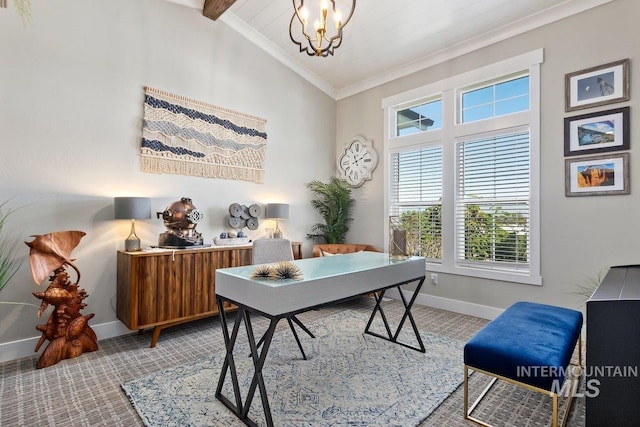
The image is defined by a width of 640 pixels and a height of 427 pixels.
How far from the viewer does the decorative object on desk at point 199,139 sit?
3.45m

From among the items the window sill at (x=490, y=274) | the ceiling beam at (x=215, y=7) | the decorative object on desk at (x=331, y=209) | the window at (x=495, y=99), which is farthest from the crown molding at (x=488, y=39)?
the window sill at (x=490, y=274)

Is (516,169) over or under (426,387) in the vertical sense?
over

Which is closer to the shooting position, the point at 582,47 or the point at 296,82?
the point at 582,47

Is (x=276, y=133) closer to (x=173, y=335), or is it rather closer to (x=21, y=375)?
(x=173, y=335)

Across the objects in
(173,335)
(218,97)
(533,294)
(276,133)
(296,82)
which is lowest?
(173,335)

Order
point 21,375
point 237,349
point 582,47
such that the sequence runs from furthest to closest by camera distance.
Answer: point 582,47 → point 237,349 → point 21,375

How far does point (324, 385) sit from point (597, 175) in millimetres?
3131

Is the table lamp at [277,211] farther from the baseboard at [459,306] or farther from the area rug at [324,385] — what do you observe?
the baseboard at [459,306]

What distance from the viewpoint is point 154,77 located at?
3471 mm

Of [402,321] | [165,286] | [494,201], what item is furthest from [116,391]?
[494,201]

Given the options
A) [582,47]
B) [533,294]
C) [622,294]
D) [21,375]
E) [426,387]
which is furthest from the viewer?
[533,294]

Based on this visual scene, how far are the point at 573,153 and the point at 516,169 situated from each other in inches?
21.3

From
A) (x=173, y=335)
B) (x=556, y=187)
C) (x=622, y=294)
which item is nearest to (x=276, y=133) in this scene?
(x=173, y=335)

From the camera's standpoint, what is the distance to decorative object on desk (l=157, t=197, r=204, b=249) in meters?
3.26
